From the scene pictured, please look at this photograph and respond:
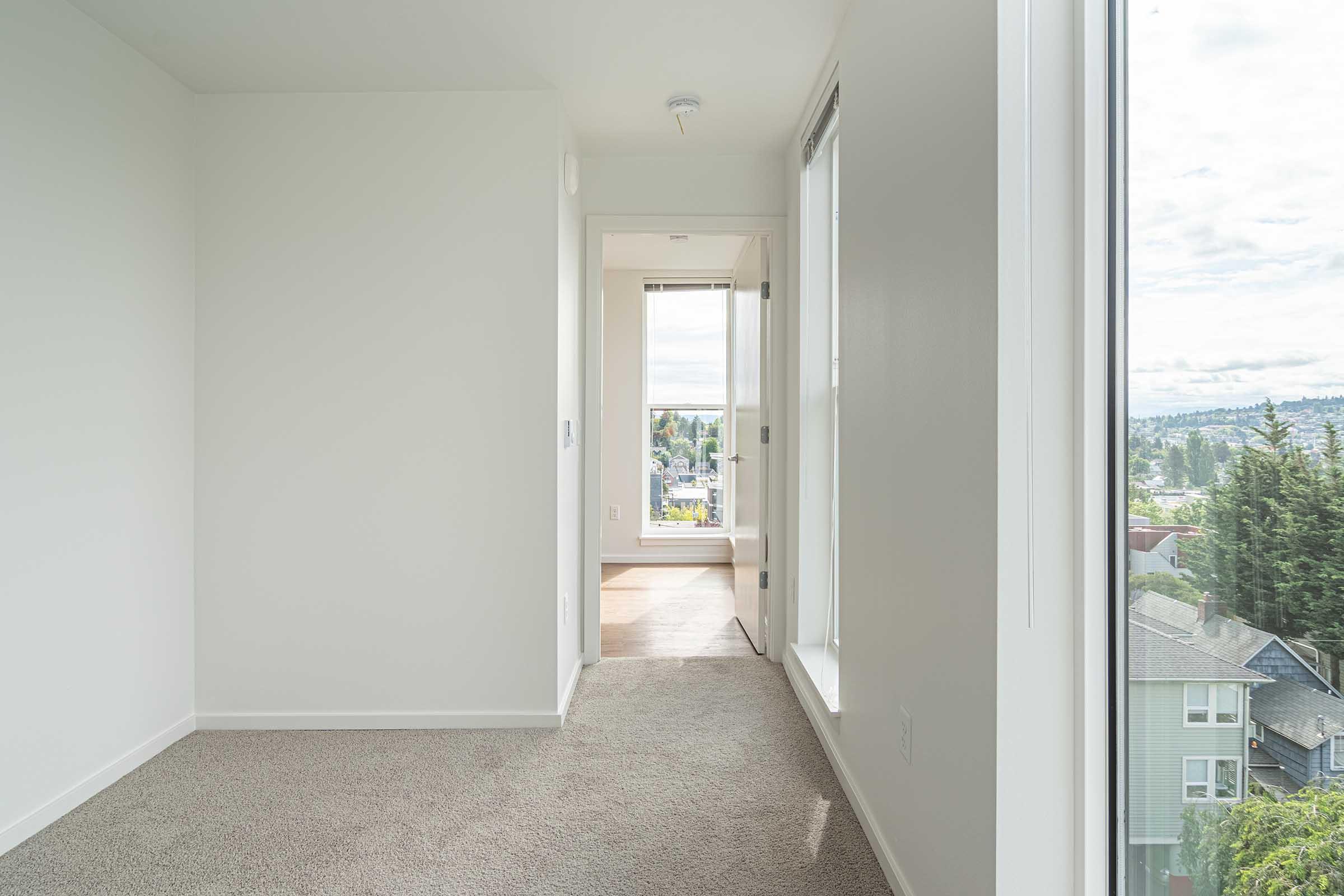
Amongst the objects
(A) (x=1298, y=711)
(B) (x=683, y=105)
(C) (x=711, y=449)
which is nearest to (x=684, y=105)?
(B) (x=683, y=105)

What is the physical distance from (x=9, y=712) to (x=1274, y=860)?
275 centimetres

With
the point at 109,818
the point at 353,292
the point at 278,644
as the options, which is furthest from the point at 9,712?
the point at 353,292

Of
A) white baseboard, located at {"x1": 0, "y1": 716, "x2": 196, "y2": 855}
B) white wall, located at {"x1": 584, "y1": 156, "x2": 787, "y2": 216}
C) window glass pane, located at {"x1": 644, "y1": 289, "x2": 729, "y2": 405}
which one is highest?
white wall, located at {"x1": 584, "y1": 156, "x2": 787, "y2": 216}

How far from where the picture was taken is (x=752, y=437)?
4070 millimetres

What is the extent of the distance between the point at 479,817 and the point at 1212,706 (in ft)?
6.13

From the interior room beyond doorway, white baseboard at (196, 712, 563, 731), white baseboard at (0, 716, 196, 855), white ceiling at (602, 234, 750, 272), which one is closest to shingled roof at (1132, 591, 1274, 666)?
white baseboard at (196, 712, 563, 731)

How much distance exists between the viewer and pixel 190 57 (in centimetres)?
262

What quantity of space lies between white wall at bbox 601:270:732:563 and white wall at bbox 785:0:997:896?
3991 millimetres

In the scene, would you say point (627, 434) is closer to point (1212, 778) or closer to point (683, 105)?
point (683, 105)

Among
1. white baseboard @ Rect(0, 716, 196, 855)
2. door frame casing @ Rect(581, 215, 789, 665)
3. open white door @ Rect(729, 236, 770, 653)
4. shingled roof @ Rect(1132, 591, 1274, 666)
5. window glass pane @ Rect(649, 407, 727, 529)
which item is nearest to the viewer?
shingled roof @ Rect(1132, 591, 1274, 666)

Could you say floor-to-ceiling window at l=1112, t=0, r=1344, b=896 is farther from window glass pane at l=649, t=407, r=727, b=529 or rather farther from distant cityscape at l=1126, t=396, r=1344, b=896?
window glass pane at l=649, t=407, r=727, b=529

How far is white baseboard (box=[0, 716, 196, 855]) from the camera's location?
2.09 m

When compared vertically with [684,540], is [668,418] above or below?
above

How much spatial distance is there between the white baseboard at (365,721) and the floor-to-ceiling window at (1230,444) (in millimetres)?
2124
